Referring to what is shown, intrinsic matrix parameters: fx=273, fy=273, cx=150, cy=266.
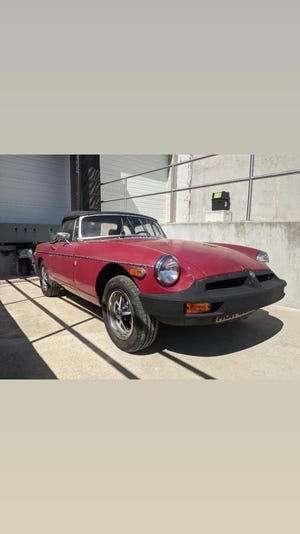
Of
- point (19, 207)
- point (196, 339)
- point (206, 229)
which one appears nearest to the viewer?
point (196, 339)

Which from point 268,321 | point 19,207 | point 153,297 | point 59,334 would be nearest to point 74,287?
point 59,334

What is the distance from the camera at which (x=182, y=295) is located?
2.11 meters

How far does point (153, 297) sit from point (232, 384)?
88 centimetres

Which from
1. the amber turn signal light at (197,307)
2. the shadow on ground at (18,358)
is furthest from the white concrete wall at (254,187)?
the shadow on ground at (18,358)

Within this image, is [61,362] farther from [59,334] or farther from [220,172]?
[220,172]

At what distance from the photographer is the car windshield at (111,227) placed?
355 centimetres

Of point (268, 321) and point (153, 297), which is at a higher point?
point (153, 297)

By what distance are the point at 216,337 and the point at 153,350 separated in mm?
754

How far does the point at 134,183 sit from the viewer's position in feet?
34.5

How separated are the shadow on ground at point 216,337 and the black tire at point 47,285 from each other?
7.18ft

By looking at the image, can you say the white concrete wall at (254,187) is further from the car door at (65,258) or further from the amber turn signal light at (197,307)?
the amber turn signal light at (197,307)

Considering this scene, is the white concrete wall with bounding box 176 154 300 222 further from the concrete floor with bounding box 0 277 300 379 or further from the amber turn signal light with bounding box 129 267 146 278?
the amber turn signal light with bounding box 129 267 146 278

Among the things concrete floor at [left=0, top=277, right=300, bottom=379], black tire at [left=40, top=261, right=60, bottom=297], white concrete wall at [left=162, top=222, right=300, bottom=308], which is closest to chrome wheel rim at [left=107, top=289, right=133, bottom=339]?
concrete floor at [left=0, top=277, right=300, bottom=379]

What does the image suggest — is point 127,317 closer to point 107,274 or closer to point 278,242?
point 107,274
